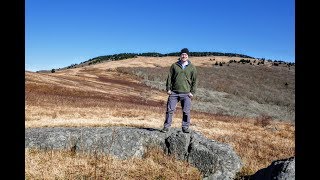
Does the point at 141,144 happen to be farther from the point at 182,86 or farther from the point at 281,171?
the point at 281,171

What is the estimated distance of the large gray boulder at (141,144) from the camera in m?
10.6

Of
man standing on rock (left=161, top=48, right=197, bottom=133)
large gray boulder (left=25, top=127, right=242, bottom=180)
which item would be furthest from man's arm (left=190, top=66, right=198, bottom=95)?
large gray boulder (left=25, top=127, right=242, bottom=180)

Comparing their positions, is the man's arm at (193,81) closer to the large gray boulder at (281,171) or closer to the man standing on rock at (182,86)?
the man standing on rock at (182,86)

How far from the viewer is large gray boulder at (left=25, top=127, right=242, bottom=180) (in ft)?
34.7

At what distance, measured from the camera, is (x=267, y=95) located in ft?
260

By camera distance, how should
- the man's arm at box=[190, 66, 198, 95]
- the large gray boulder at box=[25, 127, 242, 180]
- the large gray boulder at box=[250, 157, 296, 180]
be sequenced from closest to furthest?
1. the large gray boulder at box=[250, 157, 296, 180]
2. the large gray boulder at box=[25, 127, 242, 180]
3. the man's arm at box=[190, 66, 198, 95]

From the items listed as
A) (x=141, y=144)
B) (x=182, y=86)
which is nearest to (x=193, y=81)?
(x=182, y=86)

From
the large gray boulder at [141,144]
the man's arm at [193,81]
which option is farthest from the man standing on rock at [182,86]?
the large gray boulder at [141,144]

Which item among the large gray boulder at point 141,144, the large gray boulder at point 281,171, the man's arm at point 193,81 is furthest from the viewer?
the man's arm at point 193,81

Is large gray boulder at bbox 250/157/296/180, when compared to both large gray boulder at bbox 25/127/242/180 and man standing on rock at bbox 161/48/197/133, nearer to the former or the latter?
large gray boulder at bbox 25/127/242/180
